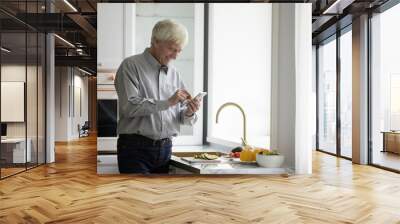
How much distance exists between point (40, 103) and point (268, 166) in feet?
12.8

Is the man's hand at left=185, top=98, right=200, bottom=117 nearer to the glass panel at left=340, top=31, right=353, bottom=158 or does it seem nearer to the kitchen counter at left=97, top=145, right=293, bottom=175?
the kitchen counter at left=97, top=145, right=293, bottom=175

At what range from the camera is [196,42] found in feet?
13.2

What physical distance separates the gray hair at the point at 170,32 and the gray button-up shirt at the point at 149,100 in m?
0.19

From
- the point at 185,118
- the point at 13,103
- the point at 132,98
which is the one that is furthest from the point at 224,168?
the point at 13,103

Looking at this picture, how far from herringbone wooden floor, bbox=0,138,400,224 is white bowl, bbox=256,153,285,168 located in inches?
5.5

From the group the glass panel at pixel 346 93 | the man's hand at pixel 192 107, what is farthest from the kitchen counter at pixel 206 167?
the glass panel at pixel 346 93

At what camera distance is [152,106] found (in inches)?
142

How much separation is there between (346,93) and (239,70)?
3878 millimetres

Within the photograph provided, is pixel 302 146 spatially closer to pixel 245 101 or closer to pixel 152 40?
pixel 245 101

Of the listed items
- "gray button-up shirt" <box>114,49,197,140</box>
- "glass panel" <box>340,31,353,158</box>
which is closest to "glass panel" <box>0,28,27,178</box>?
"gray button-up shirt" <box>114,49,197,140</box>

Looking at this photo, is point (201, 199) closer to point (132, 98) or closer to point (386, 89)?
point (132, 98)

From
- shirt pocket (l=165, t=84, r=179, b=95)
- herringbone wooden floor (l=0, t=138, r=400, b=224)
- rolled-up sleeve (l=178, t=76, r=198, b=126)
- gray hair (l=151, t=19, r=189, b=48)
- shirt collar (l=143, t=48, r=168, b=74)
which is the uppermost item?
gray hair (l=151, t=19, r=189, b=48)

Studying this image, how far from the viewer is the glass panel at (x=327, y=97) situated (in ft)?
26.5

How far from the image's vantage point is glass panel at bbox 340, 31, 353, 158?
7125 mm
